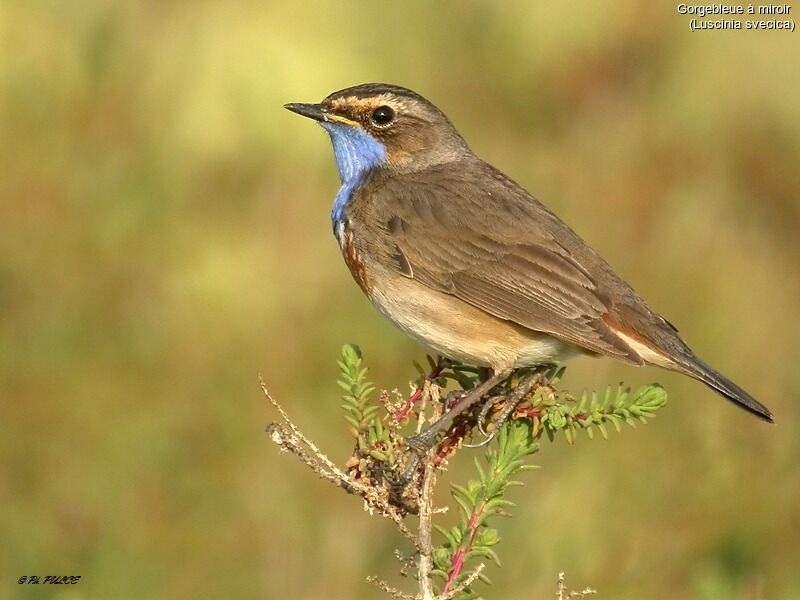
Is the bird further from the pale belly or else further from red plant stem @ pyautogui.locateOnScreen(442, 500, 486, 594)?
red plant stem @ pyautogui.locateOnScreen(442, 500, 486, 594)

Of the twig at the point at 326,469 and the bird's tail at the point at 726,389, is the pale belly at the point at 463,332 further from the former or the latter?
the twig at the point at 326,469

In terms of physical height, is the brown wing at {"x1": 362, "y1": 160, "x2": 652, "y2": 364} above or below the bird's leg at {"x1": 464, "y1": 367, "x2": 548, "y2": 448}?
above

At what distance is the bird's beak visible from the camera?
6684 mm

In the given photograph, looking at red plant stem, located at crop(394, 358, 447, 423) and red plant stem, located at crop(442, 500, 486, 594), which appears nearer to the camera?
red plant stem, located at crop(442, 500, 486, 594)

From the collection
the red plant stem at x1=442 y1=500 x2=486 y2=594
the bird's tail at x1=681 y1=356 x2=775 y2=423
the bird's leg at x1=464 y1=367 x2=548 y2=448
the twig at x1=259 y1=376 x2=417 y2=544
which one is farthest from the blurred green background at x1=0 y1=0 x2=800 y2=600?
the twig at x1=259 y1=376 x2=417 y2=544

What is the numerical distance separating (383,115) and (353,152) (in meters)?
0.22

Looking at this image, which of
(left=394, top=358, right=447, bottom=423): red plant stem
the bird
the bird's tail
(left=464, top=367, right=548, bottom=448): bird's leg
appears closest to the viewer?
(left=394, top=358, right=447, bottom=423): red plant stem

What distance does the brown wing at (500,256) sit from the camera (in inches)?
237

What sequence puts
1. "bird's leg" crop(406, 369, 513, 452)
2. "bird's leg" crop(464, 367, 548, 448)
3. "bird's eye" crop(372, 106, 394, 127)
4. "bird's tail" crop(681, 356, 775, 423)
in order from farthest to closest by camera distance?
"bird's eye" crop(372, 106, 394, 127) < "bird's tail" crop(681, 356, 775, 423) < "bird's leg" crop(464, 367, 548, 448) < "bird's leg" crop(406, 369, 513, 452)

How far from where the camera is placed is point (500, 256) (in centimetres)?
629

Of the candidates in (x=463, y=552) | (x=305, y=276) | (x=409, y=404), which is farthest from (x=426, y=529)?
(x=305, y=276)

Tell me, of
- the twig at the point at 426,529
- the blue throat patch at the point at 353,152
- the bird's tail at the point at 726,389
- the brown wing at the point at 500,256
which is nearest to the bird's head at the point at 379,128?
the blue throat patch at the point at 353,152

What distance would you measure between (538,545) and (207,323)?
2.86m

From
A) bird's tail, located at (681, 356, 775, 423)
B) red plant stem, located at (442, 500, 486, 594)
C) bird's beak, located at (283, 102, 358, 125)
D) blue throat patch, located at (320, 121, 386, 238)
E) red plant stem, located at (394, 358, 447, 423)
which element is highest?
bird's beak, located at (283, 102, 358, 125)
